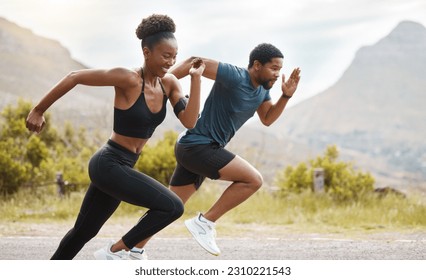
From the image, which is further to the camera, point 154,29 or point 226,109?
point 226,109

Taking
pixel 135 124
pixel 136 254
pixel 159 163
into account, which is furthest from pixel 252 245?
pixel 159 163

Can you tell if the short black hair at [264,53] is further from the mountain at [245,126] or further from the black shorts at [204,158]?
the mountain at [245,126]

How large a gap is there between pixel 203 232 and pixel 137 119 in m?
1.14

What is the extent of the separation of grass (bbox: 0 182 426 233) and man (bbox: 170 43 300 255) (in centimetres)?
322

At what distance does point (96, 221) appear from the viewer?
13.5 feet

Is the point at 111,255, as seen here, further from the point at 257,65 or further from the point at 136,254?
the point at 257,65

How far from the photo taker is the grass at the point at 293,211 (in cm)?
813

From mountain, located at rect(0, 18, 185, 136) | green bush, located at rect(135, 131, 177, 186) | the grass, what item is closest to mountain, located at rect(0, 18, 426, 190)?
mountain, located at rect(0, 18, 185, 136)

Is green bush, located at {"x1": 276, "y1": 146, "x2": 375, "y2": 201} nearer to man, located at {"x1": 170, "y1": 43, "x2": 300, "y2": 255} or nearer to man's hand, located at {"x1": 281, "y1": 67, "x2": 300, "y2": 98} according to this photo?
man's hand, located at {"x1": 281, "y1": 67, "x2": 300, "y2": 98}

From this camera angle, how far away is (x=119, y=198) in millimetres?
3986

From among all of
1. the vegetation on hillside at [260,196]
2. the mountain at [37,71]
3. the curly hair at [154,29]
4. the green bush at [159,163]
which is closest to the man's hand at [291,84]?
the curly hair at [154,29]

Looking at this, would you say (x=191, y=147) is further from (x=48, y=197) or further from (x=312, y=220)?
(x=48, y=197)
